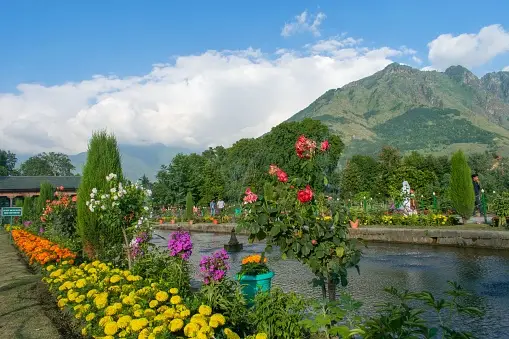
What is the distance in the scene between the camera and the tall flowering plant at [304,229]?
12.7 ft

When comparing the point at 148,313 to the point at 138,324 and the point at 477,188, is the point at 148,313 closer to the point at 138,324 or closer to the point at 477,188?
the point at 138,324

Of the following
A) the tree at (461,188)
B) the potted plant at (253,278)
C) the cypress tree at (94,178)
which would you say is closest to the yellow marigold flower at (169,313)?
the potted plant at (253,278)

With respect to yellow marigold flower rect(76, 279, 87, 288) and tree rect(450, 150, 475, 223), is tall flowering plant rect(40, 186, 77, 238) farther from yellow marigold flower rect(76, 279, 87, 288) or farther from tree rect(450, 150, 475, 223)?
tree rect(450, 150, 475, 223)

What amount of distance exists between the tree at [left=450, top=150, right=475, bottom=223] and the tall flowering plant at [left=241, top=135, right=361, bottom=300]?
14923 millimetres

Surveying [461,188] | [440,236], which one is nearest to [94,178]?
[440,236]

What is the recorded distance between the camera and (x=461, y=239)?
43.7ft

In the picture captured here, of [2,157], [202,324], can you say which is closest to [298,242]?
[202,324]

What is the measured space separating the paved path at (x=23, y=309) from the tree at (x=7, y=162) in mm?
86989

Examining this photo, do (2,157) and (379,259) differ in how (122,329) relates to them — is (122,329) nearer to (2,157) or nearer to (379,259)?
(379,259)

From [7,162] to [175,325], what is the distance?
4432 inches

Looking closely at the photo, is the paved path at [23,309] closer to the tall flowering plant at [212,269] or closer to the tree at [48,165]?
the tall flowering plant at [212,269]

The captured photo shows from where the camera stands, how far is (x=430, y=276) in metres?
8.97

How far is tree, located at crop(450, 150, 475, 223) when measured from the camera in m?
16.8

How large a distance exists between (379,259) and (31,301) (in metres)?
9.03
